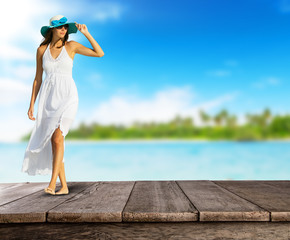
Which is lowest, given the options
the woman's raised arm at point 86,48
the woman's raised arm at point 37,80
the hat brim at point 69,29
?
the woman's raised arm at point 37,80

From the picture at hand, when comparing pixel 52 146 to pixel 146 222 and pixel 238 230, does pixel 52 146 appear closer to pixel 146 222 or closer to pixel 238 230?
pixel 146 222

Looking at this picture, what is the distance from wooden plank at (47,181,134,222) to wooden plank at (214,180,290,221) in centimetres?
86

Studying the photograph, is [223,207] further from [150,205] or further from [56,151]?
[56,151]

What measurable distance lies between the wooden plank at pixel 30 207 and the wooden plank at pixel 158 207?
1.56ft

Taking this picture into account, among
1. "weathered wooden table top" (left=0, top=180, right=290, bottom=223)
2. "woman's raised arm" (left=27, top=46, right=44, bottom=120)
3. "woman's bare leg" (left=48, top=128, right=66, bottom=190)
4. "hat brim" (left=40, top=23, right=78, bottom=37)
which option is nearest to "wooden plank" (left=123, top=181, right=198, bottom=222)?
"weathered wooden table top" (left=0, top=180, right=290, bottom=223)

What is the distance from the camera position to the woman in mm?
2479

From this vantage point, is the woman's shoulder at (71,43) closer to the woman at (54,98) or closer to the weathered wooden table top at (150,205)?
the woman at (54,98)

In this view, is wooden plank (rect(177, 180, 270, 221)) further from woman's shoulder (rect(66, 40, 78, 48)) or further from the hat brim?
the hat brim

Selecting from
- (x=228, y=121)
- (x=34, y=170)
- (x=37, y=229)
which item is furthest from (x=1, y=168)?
(x=228, y=121)

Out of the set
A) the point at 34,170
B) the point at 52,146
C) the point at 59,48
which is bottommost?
the point at 34,170

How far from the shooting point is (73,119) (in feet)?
8.31

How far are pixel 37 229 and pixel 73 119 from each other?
1.05m

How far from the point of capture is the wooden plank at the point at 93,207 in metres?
1.71

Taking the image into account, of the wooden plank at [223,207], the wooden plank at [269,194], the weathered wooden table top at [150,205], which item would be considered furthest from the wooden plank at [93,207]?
the wooden plank at [269,194]
